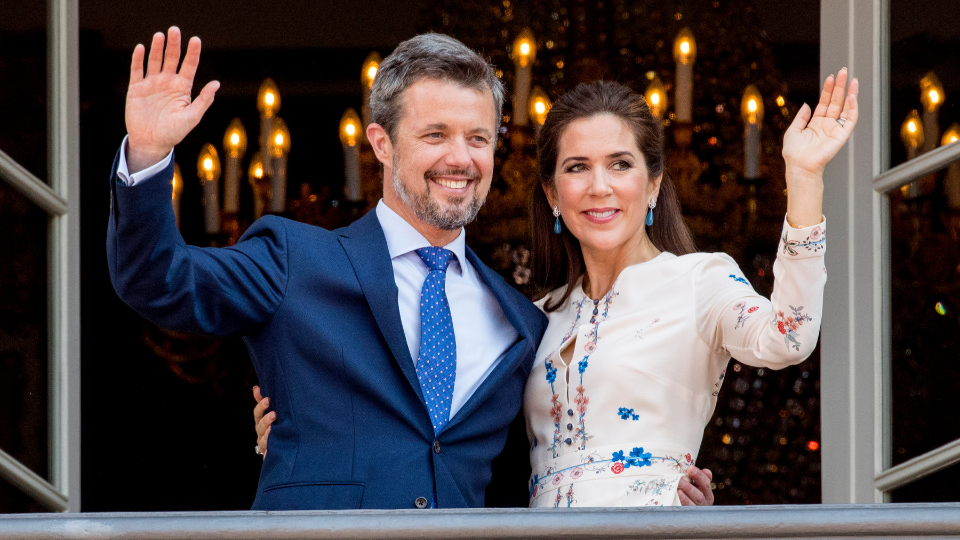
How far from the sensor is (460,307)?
195 centimetres

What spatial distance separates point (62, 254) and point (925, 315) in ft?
5.85

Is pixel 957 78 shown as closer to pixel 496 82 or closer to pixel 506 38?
pixel 496 82

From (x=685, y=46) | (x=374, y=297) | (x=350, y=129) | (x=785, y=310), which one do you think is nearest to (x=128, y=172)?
(x=374, y=297)

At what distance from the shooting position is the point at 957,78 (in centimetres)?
218

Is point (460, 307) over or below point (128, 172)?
below

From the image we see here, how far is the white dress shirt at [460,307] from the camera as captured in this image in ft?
6.11

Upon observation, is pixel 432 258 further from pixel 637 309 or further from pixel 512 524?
pixel 512 524

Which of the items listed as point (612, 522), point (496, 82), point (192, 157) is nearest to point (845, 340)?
point (496, 82)

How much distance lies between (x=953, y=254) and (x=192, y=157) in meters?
3.28

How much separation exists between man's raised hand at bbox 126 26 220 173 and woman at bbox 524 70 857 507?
79cm

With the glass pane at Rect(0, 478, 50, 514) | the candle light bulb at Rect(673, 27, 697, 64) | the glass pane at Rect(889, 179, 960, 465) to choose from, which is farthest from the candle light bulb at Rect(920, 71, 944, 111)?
the glass pane at Rect(0, 478, 50, 514)

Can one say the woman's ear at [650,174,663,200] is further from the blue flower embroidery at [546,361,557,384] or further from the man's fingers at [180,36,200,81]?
the man's fingers at [180,36,200,81]

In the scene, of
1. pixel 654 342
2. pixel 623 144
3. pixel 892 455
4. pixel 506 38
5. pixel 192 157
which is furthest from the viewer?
pixel 192 157

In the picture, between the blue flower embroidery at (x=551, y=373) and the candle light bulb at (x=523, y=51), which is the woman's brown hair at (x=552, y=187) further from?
the candle light bulb at (x=523, y=51)
